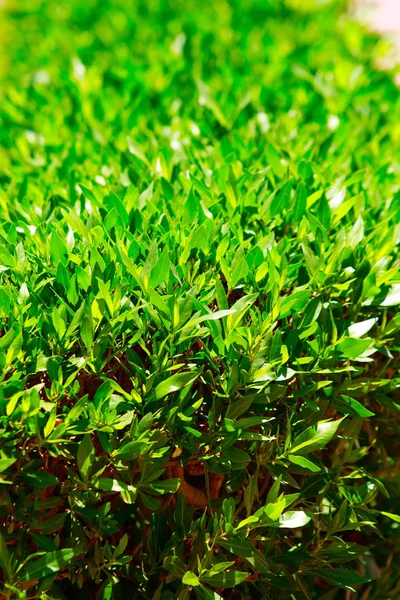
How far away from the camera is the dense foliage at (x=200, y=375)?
2.25 meters

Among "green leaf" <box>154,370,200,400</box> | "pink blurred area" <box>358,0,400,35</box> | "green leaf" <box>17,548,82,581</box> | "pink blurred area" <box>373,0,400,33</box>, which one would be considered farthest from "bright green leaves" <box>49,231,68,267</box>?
"pink blurred area" <box>373,0,400,33</box>

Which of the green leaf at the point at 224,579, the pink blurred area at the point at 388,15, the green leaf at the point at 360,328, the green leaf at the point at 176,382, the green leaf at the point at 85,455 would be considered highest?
the green leaf at the point at 176,382

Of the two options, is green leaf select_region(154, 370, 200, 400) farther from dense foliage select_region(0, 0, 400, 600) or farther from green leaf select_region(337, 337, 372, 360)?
green leaf select_region(337, 337, 372, 360)

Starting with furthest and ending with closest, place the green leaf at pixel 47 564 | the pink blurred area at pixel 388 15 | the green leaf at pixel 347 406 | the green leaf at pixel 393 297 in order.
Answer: the pink blurred area at pixel 388 15, the green leaf at pixel 393 297, the green leaf at pixel 347 406, the green leaf at pixel 47 564

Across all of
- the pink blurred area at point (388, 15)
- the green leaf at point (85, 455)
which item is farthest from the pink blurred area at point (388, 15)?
the green leaf at point (85, 455)

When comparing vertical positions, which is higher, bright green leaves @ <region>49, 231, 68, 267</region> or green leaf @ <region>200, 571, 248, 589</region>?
bright green leaves @ <region>49, 231, 68, 267</region>

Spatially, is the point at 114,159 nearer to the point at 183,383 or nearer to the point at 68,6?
the point at 183,383

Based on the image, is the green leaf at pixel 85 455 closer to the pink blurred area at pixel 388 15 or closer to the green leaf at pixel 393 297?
the green leaf at pixel 393 297

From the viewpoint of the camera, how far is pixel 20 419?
216 cm

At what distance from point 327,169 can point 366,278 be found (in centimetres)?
90

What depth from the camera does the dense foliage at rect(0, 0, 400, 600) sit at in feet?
7.39

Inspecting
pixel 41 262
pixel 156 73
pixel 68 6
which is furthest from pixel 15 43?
pixel 41 262

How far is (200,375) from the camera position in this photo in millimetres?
2412

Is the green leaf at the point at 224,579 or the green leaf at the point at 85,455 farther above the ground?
the green leaf at the point at 85,455
